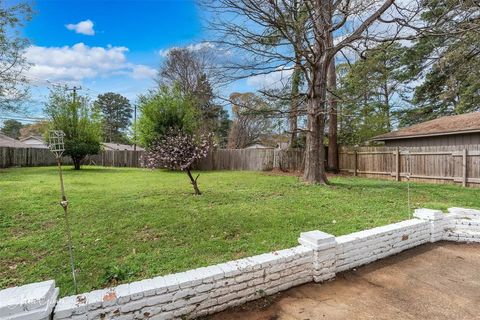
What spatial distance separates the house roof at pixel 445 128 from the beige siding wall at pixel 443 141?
0.35m

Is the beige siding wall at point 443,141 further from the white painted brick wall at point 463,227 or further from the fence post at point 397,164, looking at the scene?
the white painted brick wall at point 463,227

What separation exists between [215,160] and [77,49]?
9932mm

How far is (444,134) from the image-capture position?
11.3 meters

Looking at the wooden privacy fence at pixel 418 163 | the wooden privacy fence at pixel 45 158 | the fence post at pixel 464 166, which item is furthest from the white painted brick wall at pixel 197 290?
the wooden privacy fence at pixel 45 158

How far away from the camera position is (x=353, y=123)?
18.4 m

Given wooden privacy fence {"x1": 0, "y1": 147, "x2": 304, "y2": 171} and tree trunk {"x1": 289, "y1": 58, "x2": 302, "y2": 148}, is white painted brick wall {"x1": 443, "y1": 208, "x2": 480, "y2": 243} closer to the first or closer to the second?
tree trunk {"x1": 289, "y1": 58, "x2": 302, "y2": 148}

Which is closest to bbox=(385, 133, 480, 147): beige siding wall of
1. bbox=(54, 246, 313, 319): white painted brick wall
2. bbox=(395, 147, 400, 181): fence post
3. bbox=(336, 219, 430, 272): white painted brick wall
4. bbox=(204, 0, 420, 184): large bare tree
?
bbox=(395, 147, 400, 181): fence post

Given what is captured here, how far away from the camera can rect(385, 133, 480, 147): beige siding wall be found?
10.6m

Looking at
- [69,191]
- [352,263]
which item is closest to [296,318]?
[352,263]

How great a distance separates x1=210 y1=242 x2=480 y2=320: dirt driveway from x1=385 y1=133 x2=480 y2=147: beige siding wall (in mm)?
9429

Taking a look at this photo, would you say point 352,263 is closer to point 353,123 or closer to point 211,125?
point 353,123

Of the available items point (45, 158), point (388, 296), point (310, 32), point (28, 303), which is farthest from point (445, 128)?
point (45, 158)

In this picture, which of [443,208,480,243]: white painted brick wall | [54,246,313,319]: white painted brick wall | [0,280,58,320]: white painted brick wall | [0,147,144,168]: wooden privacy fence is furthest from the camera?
[0,147,144,168]: wooden privacy fence

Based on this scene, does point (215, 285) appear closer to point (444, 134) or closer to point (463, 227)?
point (463, 227)
